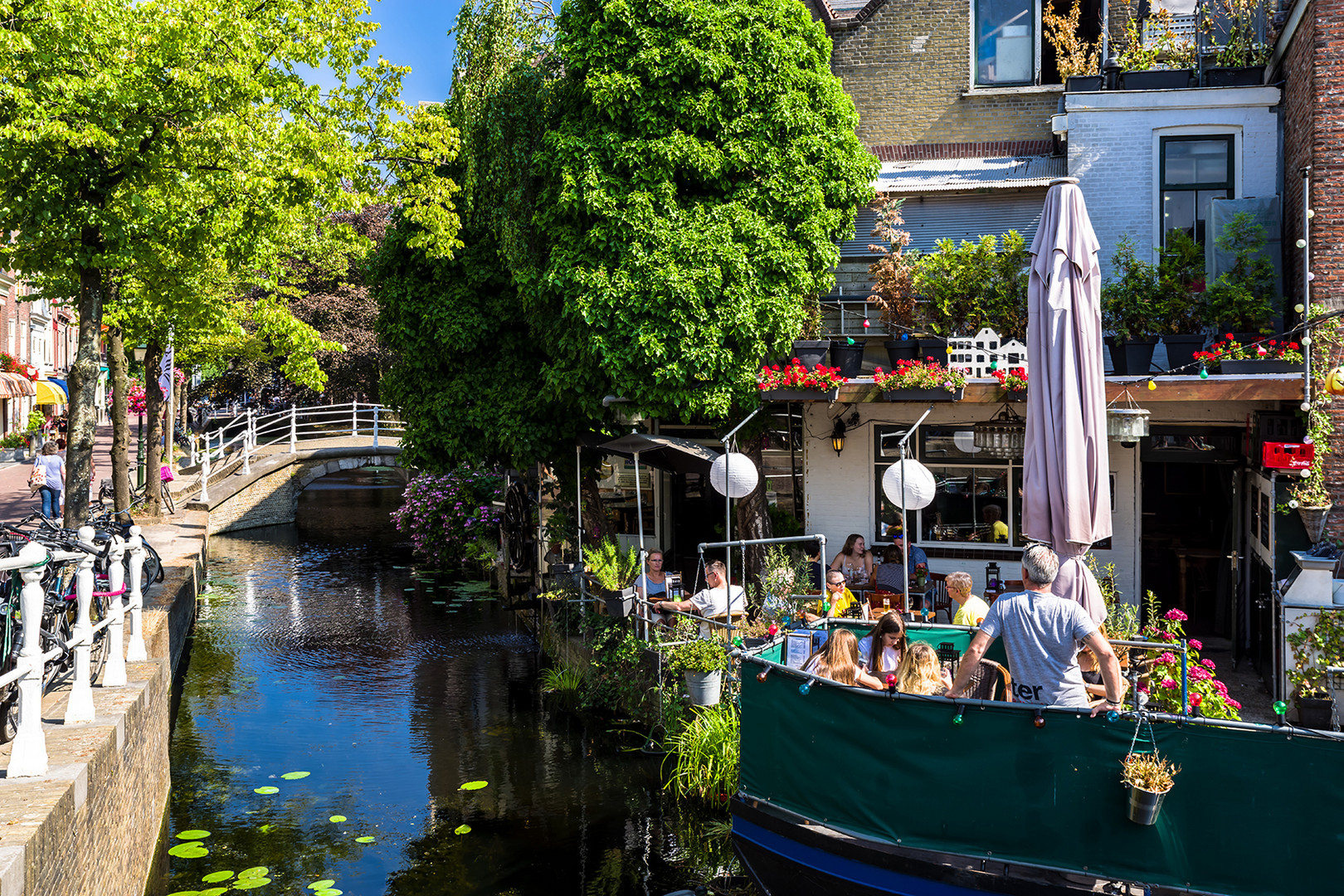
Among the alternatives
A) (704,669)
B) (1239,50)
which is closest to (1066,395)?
(704,669)

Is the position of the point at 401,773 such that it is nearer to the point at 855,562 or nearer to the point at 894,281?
the point at 855,562

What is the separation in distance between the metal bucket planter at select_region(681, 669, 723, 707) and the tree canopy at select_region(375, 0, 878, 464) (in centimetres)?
351

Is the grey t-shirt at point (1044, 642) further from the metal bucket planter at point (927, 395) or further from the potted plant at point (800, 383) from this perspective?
the potted plant at point (800, 383)

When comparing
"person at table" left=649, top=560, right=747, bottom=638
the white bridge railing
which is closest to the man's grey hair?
"person at table" left=649, top=560, right=747, bottom=638

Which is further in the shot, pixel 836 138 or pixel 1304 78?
pixel 836 138

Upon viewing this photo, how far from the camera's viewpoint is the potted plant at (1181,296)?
11.2 meters

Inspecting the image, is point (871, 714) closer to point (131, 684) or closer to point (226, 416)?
point (131, 684)

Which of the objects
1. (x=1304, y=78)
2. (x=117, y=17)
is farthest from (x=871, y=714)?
(x=117, y=17)

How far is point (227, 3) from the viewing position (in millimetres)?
11992

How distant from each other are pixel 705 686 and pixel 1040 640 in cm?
421

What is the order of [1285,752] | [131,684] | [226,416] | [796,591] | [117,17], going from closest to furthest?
[1285,752], [131,684], [117,17], [796,591], [226,416]

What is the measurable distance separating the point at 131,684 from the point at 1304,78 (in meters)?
12.6

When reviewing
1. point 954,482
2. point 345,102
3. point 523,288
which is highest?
point 345,102

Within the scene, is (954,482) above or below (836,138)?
below
